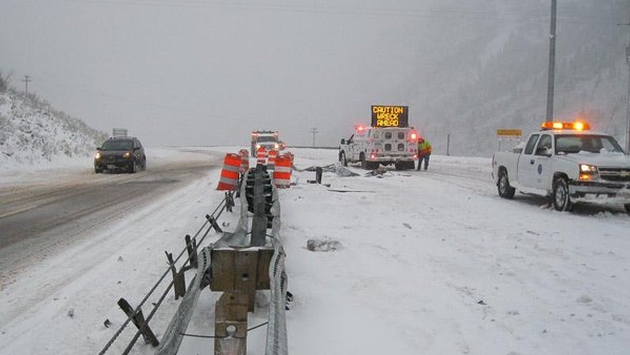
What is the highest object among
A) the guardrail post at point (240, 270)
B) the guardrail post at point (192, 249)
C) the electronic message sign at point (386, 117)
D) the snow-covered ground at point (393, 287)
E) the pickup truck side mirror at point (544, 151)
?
the electronic message sign at point (386, 117)

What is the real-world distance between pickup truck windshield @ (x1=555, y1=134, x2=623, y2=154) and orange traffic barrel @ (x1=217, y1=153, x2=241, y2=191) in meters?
7.97

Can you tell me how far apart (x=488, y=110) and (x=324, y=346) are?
150009 mm

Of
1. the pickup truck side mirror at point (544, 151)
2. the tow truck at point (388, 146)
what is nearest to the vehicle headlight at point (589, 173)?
the pickup truck side mirror at point (544, 151)

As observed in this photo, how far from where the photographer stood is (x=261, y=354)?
4.11 metres

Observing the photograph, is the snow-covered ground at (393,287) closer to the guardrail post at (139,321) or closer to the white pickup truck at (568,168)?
the guardrail post at (139,321)

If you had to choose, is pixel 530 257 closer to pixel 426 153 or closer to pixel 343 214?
pixel 343 214

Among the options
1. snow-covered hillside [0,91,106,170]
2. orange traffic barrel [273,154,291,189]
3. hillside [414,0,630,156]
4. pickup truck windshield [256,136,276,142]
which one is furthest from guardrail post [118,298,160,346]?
hillside [414,0,630,156]

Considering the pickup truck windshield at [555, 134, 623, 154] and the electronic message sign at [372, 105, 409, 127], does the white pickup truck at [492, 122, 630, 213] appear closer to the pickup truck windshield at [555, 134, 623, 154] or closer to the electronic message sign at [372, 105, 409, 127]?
the pickup truck windshield at [555, 134, 623, 154]

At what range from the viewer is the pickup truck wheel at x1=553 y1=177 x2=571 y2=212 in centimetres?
1184

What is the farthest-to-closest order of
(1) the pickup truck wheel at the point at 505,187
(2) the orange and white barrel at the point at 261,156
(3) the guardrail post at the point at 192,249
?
1. (2) the orange and white barrel at the point at 261,156
2. (1) the pickup truck wheel at the point at 505,187
3. (3) the guardrail post at the point at 192,249

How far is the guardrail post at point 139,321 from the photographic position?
4105 mm

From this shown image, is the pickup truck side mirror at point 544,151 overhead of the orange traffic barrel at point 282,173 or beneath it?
overhead

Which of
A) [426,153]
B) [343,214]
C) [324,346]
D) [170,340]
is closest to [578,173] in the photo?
[343,214]

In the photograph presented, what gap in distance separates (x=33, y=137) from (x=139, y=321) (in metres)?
30.1
